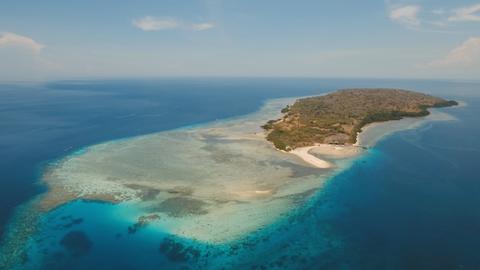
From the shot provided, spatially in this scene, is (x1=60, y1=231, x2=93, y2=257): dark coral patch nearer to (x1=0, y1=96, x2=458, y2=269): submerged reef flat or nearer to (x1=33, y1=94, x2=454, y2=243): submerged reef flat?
(x1=0, y1=96, x2=458, y2=269): submerged reef flat

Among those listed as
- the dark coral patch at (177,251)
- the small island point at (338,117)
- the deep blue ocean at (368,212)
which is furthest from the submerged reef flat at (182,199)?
the small island point at (338,117)

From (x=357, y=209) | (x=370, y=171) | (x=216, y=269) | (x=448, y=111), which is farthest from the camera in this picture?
(x=448, y=111)

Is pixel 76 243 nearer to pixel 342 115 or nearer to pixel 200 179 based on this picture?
pixel 200 179

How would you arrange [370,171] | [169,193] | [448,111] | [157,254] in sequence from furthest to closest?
1. [448,111]
2. [370,171]
3. [169,193]
4. [157,254]

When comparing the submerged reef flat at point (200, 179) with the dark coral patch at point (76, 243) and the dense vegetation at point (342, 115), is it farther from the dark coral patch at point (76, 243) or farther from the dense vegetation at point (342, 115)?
the dark coral patch at point (76, 243)

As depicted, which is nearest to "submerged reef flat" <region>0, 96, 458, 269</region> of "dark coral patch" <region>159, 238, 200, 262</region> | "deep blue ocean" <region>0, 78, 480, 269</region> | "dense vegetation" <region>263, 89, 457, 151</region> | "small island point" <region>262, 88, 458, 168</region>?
"dark coral patch" <region>159, 238, 200, 262</region>

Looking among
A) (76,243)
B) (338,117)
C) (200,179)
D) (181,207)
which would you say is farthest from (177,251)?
(338,117)

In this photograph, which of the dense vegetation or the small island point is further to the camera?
the dense vegetation

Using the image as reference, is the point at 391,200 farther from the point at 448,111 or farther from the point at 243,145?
the point at 448,111

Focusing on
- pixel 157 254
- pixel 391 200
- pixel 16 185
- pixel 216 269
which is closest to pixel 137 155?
pixel 16 185
